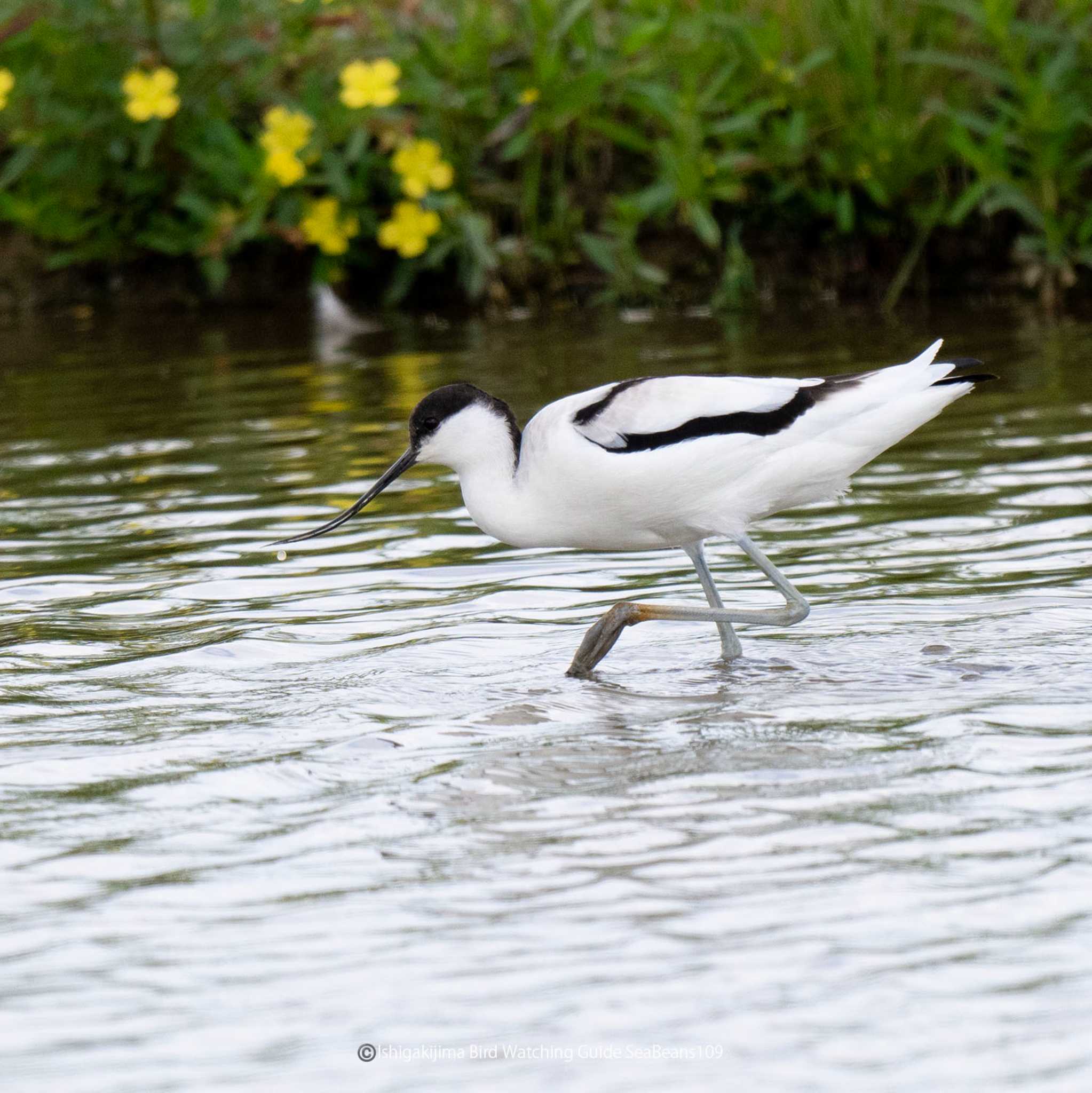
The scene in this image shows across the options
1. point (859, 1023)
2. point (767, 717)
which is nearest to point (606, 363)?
point (767, 717)

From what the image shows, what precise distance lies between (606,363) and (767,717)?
15.8ft

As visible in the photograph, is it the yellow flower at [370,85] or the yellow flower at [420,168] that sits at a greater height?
the yellow flower at [370,85]

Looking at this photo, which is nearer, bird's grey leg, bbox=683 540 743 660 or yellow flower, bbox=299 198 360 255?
bird's grey leg, bbox=683 540 743 660

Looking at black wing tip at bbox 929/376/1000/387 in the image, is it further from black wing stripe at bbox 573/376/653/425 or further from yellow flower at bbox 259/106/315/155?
yellow flower at bbox 259/106/315/155

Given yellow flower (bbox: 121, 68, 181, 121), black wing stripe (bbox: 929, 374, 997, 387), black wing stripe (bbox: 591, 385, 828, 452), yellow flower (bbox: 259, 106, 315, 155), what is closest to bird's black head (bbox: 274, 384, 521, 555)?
black wing stripe (bbox: 591, 385, 828, 452)

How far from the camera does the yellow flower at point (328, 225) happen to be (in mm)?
10570

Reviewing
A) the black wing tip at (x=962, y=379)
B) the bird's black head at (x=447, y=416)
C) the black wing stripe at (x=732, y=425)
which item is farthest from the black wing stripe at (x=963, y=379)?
the bird's black head at (x=447, y=416)

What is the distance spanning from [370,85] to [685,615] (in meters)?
5.95

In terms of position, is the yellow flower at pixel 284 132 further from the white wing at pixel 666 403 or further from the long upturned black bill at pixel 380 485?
the white wing at pixel 666 403

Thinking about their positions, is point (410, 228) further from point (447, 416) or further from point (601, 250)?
point (447, 416)

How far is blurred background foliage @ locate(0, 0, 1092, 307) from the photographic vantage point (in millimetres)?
9656

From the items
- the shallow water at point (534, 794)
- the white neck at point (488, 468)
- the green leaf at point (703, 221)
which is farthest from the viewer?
the green leaf at point (703, 221)

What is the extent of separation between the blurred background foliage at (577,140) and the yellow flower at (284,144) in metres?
0.03

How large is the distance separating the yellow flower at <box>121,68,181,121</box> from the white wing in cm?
630
